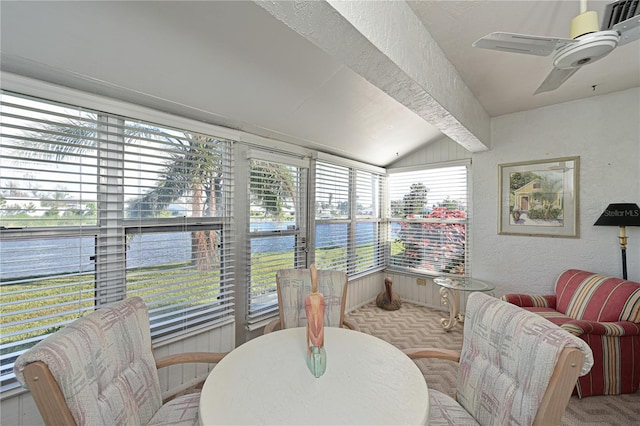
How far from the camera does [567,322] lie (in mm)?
2053

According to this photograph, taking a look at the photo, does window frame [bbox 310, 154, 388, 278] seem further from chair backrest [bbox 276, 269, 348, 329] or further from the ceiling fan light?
the ceiling fan light

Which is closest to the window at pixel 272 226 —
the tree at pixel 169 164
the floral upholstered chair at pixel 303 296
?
the tree at pixel 169 164

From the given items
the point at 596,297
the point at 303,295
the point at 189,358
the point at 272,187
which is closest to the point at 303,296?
the point at 303,295

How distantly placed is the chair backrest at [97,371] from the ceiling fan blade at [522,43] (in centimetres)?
206

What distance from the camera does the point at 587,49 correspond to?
1.22 meters

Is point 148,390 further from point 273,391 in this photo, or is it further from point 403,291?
point 403,291

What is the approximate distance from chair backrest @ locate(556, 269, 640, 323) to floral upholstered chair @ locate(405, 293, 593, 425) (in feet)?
6.01

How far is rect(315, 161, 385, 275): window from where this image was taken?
137 inches

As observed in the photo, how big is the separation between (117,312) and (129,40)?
1.48 metres

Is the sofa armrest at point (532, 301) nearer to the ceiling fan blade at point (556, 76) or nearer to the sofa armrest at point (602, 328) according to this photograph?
the sofa armrest at point (602, 328)

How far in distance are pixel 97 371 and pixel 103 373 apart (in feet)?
0.12

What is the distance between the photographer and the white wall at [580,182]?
2627 millimetres

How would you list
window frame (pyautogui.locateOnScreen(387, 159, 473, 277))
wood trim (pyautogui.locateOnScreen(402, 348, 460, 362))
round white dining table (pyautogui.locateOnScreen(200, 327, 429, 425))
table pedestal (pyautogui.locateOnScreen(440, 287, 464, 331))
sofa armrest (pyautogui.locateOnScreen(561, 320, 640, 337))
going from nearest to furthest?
round white dining table (pyautogui.locateOnScreen(200, 327, 429, 425))
wood trim (pyautogui.locateOnScreen(402, 348, 460, 362))
sofa armrest (pyautogui.locateOnScreen(561, 320, 640, 337))
table pedestal (pyautogui.locateOnScreen(440, 287, 464, 331))
window frame (pyautogui.locateOnScreen(387, 159, 473, 277))

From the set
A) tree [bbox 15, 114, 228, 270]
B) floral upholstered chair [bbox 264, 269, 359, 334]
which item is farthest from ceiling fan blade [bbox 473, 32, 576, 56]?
tree [bbox 15, 114, 228, 270]
